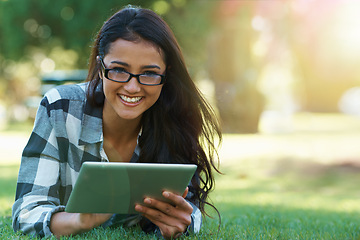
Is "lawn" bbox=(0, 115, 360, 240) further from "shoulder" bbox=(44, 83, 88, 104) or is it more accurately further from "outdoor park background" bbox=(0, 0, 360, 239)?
"shoulder" bbox=(44, 83, 88, 104)

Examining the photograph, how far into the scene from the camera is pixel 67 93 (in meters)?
Answer: 3.02

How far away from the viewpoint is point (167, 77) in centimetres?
313

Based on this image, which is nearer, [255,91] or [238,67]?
[238,67]

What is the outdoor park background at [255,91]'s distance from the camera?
455 centimetres

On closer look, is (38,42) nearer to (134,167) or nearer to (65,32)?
(65,32)

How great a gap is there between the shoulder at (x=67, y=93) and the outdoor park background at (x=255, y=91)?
27.2 inches

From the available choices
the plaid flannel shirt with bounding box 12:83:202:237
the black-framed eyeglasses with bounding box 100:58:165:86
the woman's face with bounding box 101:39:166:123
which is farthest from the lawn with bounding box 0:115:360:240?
the black-framed eyeglasses with bounding box 100:58:165:86

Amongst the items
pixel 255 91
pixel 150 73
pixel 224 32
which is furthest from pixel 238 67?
pixel 150 73

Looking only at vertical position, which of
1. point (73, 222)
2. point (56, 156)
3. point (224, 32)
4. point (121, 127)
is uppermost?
point (224, 32)

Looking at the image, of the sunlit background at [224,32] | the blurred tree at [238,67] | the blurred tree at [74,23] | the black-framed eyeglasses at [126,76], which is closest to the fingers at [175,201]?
the black-framed eyeglasses at [126,76]

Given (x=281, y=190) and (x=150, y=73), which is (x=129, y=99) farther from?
(x=281, y=190)

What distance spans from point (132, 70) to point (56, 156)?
2.21 ft

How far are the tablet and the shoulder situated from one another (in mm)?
792

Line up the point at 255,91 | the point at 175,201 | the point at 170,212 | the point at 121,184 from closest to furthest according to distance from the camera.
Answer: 1. the point at 121,184
2. the point at 175,201
3. the point at 170,212
4. the point at 255,91
